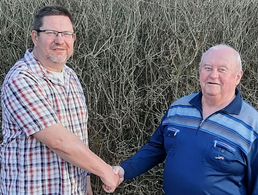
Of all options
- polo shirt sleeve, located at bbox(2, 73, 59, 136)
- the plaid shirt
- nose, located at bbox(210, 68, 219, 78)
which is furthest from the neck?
polo shirt sleeve, located at bbox(2, 73, 59, 136)

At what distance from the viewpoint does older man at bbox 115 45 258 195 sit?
241cm

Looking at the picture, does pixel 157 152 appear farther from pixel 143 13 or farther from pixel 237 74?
pixel 143 13

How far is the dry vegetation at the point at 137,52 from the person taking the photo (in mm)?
3832

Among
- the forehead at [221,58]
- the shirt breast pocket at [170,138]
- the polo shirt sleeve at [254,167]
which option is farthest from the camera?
the shirt breast pocket at [170,138]

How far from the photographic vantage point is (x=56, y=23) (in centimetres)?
248

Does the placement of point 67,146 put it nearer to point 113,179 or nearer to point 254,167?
point 113,179

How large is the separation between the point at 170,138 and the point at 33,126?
87 centimetres

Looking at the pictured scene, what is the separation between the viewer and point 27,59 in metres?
2.42

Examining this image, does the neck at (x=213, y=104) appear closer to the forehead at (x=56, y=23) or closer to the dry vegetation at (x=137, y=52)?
the forehead at (x=56, y=23)

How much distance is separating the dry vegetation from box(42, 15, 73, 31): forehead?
48.6 inches

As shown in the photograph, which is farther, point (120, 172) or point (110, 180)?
point (120, 172)

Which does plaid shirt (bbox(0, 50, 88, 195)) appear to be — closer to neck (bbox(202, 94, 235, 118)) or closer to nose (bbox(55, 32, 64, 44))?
nose (bbox(55, 32, 64, 44))

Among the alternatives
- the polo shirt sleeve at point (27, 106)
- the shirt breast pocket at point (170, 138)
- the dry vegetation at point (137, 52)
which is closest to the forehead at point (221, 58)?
the shirt breast pocket at point (170, 138)

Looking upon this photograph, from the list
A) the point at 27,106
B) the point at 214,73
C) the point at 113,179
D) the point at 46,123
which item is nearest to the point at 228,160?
the point at 214,73
